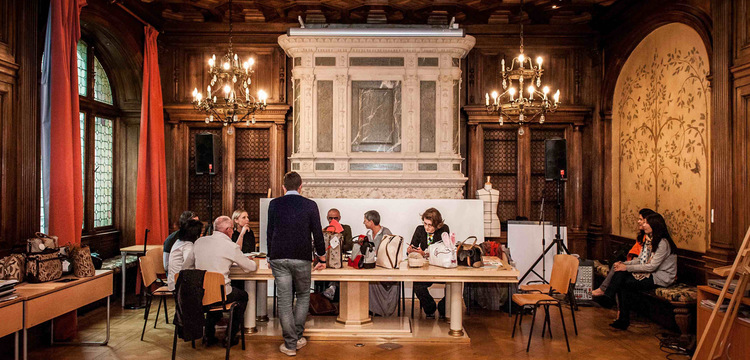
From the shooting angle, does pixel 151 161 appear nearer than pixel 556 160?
No

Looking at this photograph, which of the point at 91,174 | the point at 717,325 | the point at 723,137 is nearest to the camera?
the point at 717,325

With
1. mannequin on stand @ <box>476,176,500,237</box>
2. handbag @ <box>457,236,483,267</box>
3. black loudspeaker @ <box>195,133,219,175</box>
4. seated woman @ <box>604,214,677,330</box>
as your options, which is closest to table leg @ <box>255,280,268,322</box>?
handbag @ <box>457,236,483,267</box>

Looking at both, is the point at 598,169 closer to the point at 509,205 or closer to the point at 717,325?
the point at 509,205

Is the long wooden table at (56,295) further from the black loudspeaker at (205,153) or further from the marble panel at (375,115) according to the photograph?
the marble panel at (375,115)

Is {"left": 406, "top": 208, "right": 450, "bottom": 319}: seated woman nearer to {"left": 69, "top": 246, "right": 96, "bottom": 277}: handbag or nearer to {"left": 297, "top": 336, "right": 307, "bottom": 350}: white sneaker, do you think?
{"left": 297, "top": 336, "right": 307, "bottom": 350}: white sneaker

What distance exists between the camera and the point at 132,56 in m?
7.41

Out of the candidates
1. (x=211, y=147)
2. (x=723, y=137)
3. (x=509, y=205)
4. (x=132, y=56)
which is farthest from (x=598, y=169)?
(x=132, y=56)

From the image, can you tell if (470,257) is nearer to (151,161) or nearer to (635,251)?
(635,251)

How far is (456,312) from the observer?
5.05m

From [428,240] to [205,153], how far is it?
3587 millimetres

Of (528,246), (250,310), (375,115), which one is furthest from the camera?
(375,115)

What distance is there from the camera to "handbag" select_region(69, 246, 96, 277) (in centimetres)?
459

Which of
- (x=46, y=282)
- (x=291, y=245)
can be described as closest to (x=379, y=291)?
(x=291, y=245)

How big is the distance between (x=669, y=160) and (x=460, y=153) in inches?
115
